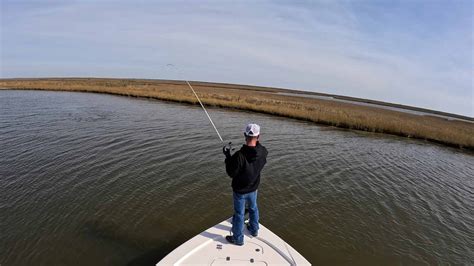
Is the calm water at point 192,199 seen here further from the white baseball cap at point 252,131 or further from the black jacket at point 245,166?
the white baseball cap at point 252,131

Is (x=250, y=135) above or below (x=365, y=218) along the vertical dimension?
above

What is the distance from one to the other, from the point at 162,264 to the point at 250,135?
2.64 meters

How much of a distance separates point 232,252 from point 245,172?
59.4 inches

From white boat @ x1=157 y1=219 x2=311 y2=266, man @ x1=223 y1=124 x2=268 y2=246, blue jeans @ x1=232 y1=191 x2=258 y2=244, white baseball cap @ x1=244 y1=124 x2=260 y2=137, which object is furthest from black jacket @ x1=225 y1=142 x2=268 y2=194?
white boat @ x1=157 y1=219 x2=311 y2=266

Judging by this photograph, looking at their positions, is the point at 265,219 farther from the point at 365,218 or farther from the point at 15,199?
the point at 15,199

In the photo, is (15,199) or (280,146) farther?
(280,146)

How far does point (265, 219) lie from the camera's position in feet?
24.9

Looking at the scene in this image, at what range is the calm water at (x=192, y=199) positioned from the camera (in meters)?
6.20

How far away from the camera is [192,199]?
27.2ft

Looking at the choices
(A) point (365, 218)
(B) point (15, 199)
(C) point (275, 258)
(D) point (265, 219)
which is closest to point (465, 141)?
(A) point (365, 218)

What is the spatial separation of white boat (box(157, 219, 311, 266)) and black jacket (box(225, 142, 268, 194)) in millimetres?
1065

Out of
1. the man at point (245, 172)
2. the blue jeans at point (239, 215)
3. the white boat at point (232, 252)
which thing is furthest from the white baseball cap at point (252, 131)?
the white boat at point (232, 252)

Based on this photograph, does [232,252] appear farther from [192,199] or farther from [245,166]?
[192,199]

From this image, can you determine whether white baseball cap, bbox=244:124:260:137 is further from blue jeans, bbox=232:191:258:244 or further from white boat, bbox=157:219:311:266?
white boat, bbox=157:219:311:266
